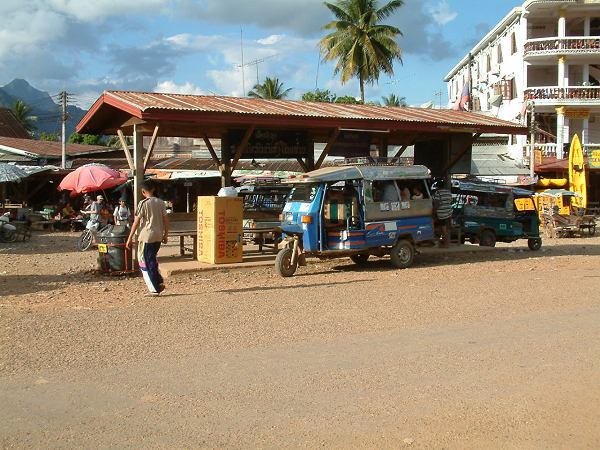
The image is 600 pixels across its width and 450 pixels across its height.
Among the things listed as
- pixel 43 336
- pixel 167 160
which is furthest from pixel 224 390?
pixel 167 160

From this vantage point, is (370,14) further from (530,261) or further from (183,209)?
(530,261)

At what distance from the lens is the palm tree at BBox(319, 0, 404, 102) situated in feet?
145

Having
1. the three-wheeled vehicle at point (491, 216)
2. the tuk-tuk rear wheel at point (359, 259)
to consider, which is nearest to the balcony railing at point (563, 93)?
the three-wheeled vehicle at point (491, 216)

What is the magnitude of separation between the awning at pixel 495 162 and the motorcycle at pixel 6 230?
23699 millimetres

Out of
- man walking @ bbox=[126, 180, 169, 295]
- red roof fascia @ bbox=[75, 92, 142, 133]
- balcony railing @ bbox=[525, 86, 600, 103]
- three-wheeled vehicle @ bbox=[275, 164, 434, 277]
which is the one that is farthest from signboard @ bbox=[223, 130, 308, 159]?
balcony railing @ bbox=[525, 86, 600, 103]

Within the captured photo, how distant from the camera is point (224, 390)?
5.60m

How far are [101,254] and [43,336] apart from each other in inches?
235

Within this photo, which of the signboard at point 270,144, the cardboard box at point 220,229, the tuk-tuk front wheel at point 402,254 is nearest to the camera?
the cardboard box at point 220,229

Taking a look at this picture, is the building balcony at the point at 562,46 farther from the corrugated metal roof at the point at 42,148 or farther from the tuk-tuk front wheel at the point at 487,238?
the corrugated metal roof at the point at 42,148

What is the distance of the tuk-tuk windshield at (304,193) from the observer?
44.2ft

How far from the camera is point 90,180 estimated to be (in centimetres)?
2592

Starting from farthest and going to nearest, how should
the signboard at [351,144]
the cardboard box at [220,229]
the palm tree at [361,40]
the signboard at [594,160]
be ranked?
the palm tree at [361,40] < the signboard at [594,160] < the signboard at [351,144] < the cardboard box at [220,229]

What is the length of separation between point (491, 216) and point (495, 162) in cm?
2036

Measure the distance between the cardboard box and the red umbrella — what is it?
1333 cm
